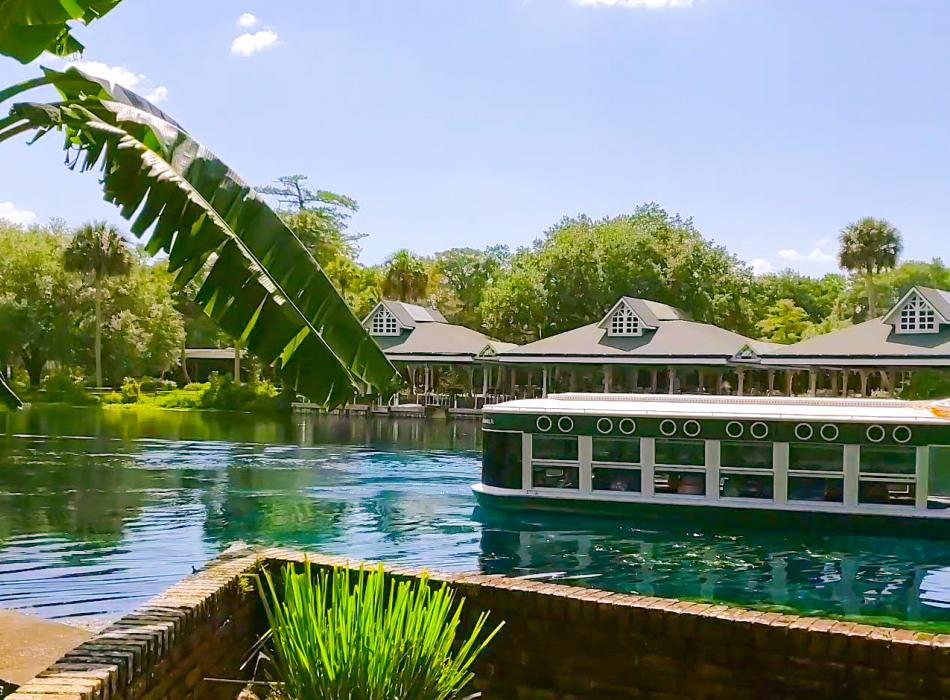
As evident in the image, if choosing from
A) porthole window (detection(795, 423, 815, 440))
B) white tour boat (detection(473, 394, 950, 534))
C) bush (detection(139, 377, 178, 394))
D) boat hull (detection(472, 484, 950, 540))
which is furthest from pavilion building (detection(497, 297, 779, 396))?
porthole window (detection(795, 423, 815, 440))

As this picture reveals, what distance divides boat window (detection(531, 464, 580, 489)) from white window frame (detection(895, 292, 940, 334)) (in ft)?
91.1

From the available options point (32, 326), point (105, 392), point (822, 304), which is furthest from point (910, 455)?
point (822, 304)

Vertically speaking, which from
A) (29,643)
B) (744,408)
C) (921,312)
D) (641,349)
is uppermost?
(921,312)

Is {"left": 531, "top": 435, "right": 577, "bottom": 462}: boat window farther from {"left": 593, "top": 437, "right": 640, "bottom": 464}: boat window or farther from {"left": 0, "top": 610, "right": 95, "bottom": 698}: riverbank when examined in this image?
{"left": 0, "top": 610, "right": 95, "bottom": 698}: riverbank

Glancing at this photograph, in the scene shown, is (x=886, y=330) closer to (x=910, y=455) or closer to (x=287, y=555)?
(x=910, y=455)

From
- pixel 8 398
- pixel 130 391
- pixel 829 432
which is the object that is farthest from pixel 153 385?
pixel 8 398

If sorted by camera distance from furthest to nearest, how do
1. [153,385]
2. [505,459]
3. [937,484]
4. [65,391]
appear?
[153,385], [65,391], [505,459], [937,484]

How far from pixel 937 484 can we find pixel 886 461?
2.03 metres

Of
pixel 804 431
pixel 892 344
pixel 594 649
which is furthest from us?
pixel 892 344

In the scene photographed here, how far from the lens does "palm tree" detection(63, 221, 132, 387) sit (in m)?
50.0

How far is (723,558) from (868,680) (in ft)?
33.0

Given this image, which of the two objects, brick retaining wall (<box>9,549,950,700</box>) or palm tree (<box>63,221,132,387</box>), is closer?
brick retaining wall (<box>9,549,950,700</box>)

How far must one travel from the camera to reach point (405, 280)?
6034 cm

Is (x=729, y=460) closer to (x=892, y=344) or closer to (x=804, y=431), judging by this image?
(x=804, y=431)
